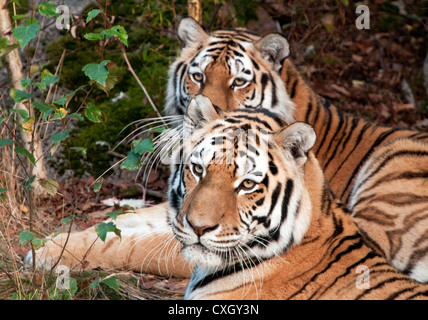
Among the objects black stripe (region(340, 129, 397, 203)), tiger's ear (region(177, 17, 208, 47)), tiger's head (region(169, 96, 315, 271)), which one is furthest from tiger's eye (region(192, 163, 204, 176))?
tiger's ear (region(177, 17, 208, 47))

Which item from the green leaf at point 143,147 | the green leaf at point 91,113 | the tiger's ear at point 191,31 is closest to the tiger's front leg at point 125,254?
the green leaf at point 91,113

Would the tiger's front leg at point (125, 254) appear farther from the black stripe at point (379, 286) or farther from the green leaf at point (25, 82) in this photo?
the black stripe at point (379, 286)

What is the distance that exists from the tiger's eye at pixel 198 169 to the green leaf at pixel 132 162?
28cm

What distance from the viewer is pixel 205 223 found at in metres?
2.62

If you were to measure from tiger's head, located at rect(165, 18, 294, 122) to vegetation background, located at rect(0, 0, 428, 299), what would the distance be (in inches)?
24.9

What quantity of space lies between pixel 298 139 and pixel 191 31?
2223 mm

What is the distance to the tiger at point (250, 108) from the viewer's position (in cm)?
396

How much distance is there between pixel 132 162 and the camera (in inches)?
115

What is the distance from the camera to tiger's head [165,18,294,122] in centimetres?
445

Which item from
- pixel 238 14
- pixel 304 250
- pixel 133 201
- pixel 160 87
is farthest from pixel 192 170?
pixel 238 14

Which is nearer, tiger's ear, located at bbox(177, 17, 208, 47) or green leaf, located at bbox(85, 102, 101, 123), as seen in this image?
green leaf, located at bbox(85, 102, 101, 123)

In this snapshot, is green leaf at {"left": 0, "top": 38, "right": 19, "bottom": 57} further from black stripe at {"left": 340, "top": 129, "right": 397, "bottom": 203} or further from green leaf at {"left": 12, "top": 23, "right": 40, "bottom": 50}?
black stripe at {"left": 340, "top": 129, "right": 397, "bottom": 203}

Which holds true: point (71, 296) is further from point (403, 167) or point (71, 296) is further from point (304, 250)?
point (403, 167)

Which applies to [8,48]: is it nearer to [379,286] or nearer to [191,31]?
[191,31]
